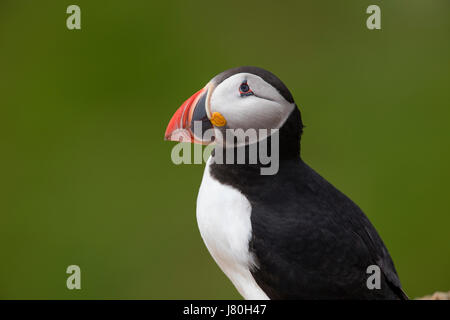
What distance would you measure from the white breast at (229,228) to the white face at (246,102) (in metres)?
0.18

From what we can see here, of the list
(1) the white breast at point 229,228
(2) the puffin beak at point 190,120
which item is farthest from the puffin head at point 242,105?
(1) the white breast at point 229,228

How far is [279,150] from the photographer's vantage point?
53.3 inches

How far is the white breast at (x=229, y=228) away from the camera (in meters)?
1.32

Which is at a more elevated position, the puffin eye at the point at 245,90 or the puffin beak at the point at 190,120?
the puffin eye at the point at 245,90

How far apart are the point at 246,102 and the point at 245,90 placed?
32 millimetres

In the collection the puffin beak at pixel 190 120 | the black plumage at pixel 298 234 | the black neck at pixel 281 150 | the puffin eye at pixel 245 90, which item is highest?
the puffin eye at pixel 245 90

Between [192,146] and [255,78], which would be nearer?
[255,78]

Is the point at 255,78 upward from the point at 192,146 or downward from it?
upward

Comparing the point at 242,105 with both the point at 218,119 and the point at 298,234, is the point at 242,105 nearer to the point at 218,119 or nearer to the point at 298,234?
the point at 218,119

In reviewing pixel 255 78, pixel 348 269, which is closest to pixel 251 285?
pixel 348 269

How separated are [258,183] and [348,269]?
1.00 feet

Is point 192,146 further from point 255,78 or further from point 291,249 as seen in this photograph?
point 291,249
